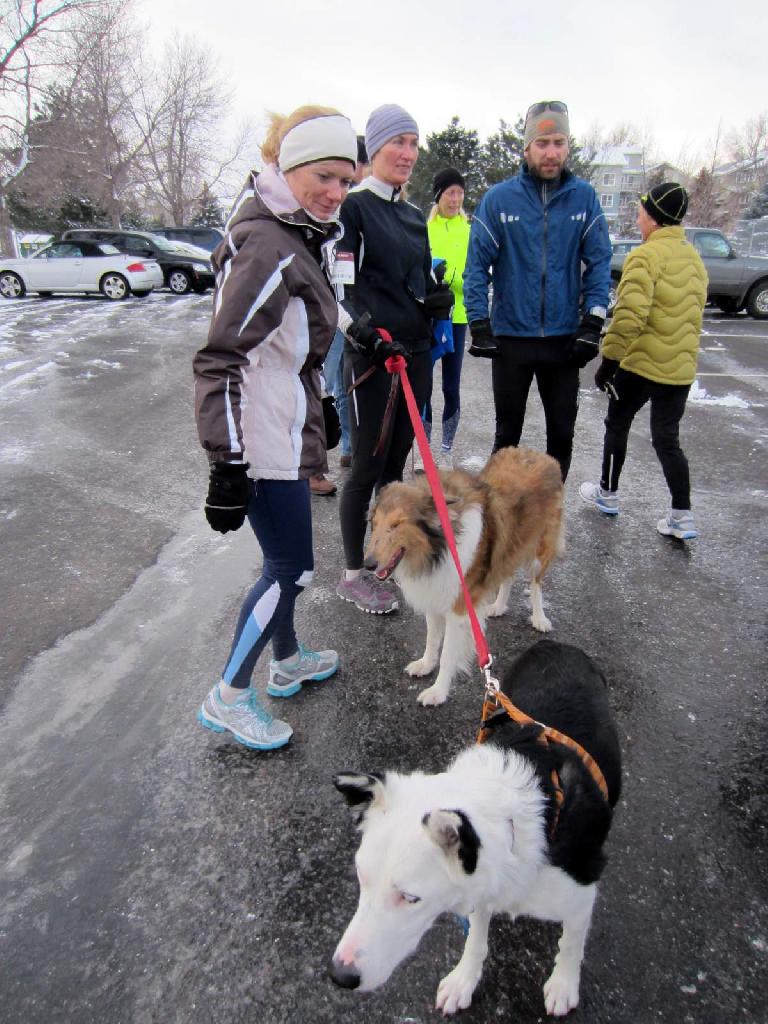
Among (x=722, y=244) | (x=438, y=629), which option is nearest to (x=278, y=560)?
(x=438, y=629)

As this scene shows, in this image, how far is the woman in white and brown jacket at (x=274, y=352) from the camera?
1953 millimetres

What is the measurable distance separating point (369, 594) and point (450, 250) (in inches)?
150

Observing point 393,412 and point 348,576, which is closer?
point 393,412

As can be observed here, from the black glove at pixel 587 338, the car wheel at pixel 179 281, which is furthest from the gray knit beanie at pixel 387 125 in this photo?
the car wheel at pixel 179 281

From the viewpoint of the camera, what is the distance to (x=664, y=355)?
13.6 feet

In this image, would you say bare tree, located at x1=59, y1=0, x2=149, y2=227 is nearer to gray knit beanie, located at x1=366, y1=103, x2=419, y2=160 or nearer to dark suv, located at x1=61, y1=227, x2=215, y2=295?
dark suv, located at x1=61, y1=227, x2=215, y2=295

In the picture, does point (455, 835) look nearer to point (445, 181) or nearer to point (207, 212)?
point (445, 181)

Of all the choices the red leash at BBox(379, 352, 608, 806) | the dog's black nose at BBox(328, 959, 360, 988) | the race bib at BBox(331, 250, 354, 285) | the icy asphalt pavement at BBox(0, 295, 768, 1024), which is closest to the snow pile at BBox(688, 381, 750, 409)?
the icy asphalt pavement at BBox(0, 295, 768, 1024)

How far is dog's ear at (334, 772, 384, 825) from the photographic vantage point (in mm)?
1459

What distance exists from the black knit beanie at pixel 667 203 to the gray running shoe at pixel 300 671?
361 centimetres

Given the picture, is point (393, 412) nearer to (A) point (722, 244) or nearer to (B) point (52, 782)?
(B) point (52, 782)

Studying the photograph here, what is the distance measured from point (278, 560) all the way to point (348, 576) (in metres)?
1.26

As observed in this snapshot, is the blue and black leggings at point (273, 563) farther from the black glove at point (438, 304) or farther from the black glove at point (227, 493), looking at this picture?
the black glove at point (438, 304)

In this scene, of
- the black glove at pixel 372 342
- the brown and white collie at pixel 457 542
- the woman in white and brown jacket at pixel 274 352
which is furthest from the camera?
the black glove at pixel 372 342
